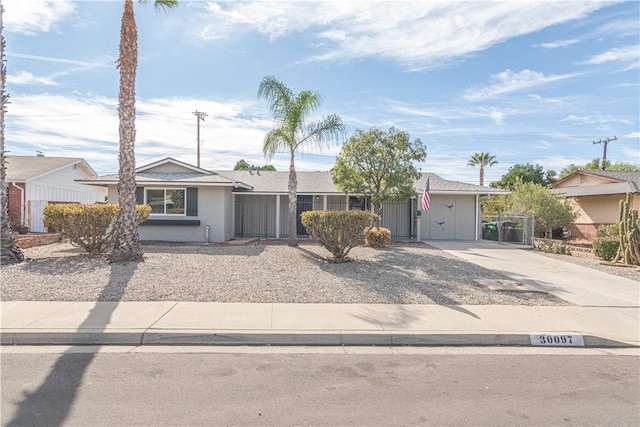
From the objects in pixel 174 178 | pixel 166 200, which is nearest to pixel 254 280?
pixel 174 178

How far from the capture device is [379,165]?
1641 centimetres

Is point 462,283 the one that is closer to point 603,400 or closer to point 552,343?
point 552,343

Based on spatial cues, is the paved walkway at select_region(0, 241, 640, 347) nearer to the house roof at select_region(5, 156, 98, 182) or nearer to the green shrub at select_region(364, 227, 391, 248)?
the green shrub at select_region(364, 227, 391, 248)

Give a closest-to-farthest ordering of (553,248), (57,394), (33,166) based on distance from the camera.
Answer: (57,394) → (553,248) → (33,166)

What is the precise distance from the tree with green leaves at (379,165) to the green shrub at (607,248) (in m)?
7.02

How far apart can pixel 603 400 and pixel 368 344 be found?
282cm

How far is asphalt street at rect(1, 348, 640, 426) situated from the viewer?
3.73 meters

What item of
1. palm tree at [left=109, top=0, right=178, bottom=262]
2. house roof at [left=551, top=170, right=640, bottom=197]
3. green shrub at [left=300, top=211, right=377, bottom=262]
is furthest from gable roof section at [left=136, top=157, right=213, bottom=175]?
house roof at [left=551, top=170, right=640, bottom=197]

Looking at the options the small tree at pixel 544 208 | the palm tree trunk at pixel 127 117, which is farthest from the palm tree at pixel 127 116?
the small tree at pixel 544 208

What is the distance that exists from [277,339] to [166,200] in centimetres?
1343

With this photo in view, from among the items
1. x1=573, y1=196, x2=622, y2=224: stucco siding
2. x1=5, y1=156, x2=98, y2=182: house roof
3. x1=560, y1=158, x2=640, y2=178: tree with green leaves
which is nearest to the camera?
x1=5, y1=156, x2=98, y2=182: house roof

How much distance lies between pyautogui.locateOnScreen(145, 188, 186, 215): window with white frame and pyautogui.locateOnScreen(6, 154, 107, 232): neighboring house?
393cm

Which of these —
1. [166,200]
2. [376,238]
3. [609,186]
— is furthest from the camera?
[609,186]

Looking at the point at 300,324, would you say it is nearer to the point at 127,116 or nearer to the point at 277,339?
the point at 277,339
